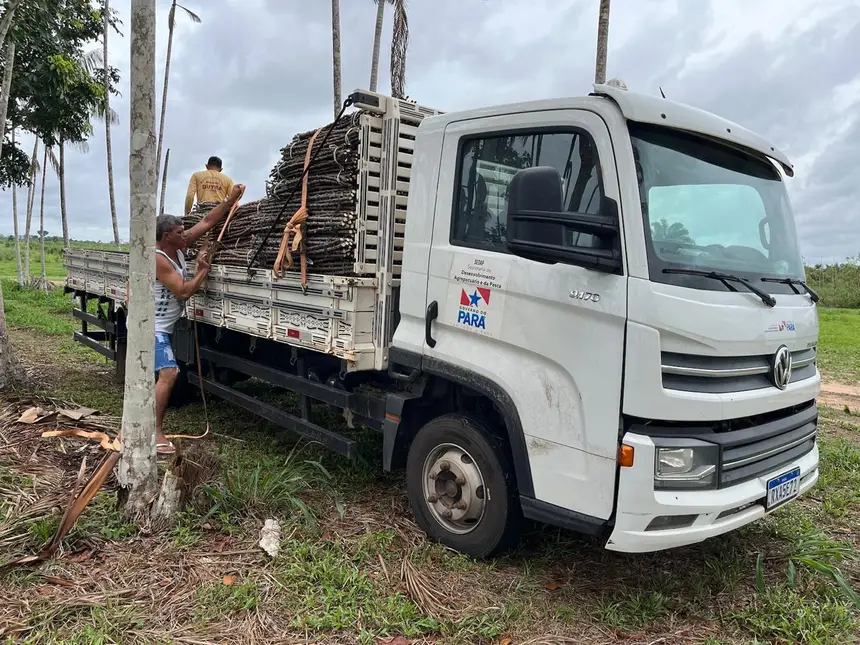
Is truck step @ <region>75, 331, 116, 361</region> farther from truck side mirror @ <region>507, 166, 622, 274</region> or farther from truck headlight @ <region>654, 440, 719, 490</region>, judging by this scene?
truck headlight @ <region>654, 440, 719, 490</region>

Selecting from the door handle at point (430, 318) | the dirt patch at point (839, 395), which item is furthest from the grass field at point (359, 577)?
the dirt patch at point (839, 395)

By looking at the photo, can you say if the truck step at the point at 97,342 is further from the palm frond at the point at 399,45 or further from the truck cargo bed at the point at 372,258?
the palm frond at the point at 399,45

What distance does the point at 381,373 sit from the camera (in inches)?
167

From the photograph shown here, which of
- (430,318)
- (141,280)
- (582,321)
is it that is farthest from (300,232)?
(582,321)

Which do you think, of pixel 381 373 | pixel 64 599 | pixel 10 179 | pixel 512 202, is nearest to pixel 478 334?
pixel 512 202

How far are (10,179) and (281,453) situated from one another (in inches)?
329

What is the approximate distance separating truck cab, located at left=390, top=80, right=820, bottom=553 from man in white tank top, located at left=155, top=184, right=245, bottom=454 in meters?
2.33

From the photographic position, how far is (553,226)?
9.46ft

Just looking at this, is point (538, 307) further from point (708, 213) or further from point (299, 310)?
point (299, 310)

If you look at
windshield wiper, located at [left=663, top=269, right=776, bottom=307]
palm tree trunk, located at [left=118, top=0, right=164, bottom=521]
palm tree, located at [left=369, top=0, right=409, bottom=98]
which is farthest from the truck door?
palm tree, located at [left=369, top=0, right=409, bottom=98]

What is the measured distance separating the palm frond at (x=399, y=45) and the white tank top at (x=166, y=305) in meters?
10.2

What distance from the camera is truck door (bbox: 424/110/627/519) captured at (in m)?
2.84

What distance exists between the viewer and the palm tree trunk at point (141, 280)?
3.37 meters

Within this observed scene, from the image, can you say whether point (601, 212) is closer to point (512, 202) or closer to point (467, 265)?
point (512, 202)
